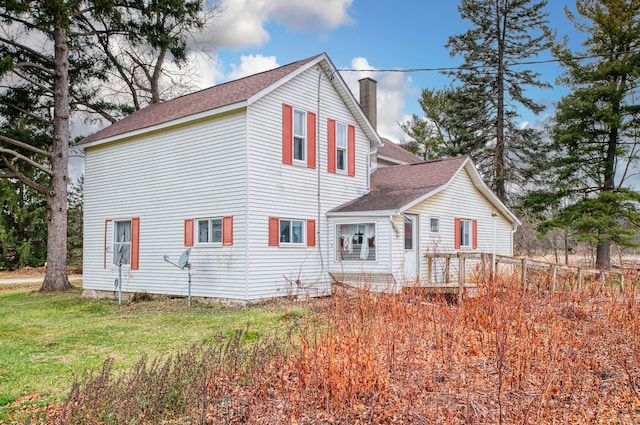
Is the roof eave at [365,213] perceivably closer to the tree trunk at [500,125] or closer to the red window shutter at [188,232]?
the red window shutter at [188,232]

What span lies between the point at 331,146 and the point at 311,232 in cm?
276

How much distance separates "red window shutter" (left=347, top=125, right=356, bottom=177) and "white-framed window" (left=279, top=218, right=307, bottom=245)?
9.14 feet

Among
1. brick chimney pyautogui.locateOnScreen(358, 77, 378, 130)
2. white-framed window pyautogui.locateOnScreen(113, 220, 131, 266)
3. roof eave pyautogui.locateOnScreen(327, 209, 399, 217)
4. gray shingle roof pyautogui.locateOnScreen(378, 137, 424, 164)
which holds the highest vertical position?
brick chimney pyautogui.locateOnScreen(358, 77, 378, 130)

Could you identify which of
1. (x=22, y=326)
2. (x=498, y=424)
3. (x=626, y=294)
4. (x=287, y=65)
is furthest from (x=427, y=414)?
(x=287, y=65)

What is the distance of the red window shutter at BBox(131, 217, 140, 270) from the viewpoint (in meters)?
15.6

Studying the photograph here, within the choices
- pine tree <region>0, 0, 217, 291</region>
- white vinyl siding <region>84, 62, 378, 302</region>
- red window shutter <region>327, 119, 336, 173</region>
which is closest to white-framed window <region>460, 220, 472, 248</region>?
white vinyl siding <region>84, 62, 378, 302</region>

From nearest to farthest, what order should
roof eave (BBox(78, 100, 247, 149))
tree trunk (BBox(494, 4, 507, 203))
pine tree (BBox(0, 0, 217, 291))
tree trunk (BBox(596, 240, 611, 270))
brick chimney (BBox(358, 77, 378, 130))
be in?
roof eave (BBox(78, 100, 247, 149)) < pine tree (BBox(0, 0, 217, 291)) < brick chimney (BBox(358, 77, 378, 130)) < tree trunk (BBox(596, 240, 611, 270)) < tree trunk (BBox(494, 4, 507, 203))

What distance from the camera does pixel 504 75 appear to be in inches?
1121

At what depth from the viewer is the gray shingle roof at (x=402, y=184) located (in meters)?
15.0

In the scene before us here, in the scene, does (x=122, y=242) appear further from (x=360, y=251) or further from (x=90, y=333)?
(x=360, y=251)

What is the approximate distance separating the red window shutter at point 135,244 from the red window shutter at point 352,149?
6.64 meters

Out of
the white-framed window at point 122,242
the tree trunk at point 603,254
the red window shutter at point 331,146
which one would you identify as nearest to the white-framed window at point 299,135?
the red window shutter at point 331,146

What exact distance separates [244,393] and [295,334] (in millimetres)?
3260

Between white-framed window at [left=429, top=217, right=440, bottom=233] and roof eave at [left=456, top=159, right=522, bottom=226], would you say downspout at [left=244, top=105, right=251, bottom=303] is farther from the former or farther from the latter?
roof eave at [left=456, top=159, right=522, bottom=226]
